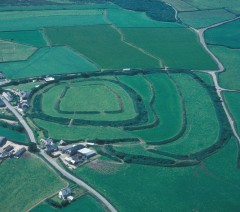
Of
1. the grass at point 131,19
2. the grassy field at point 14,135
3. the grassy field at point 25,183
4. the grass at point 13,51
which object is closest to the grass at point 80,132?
the grassy field at point 14,135

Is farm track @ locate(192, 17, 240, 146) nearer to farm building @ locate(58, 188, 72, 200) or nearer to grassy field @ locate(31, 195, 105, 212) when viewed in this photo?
grassy field @ locate(31, 195, 105, 212)

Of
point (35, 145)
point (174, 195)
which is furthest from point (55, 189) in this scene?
point (174, 195)

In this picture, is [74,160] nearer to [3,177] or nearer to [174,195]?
[3,177]

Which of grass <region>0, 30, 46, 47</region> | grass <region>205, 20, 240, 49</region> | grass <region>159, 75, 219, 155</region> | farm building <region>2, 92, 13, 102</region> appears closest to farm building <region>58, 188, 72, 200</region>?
grass <region>159, 75, 219, 155</region>

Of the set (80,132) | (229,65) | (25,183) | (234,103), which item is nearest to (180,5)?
(229,65)

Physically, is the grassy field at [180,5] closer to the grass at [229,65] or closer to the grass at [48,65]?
the grass at [229,65]

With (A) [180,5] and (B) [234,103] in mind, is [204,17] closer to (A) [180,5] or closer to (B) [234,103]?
(A) [180,5]
